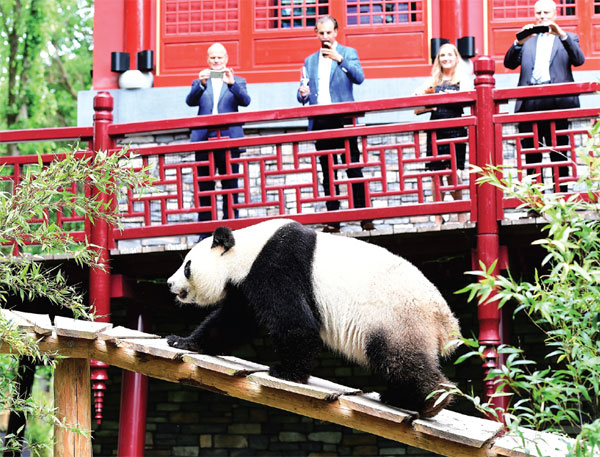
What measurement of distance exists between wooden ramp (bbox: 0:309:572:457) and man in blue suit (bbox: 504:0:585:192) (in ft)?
10.2

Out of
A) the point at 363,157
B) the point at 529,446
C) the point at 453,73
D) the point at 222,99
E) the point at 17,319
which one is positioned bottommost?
the point at 529,446

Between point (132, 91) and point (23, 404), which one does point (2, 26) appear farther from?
point (23, 404)

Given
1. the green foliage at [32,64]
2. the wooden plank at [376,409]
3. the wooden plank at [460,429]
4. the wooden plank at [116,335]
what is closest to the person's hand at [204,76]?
the wooden plank at [116,335]

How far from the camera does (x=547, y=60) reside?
830 centimetres

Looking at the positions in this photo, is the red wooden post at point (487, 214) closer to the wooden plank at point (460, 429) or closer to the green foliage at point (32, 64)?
the wooden plank at point (460, 429)

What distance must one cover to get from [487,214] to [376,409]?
2.38 meters

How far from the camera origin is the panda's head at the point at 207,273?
6.16 metres

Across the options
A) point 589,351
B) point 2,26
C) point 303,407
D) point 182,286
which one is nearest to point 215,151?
point 182,286

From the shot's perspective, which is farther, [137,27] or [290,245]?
[137,27]

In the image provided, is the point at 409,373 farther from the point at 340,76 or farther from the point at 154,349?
the point at 340,76

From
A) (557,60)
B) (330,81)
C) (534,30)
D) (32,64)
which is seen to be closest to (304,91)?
(330,81)

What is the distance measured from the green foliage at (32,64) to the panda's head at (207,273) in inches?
456

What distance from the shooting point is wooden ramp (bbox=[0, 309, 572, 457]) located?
539 centimetres

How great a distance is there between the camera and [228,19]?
35.7 ft
